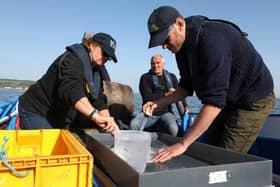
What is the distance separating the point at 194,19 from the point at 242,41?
35 cm

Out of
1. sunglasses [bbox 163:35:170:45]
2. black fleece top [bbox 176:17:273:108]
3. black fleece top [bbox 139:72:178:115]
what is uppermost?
sunglasses [bbox 163:35:170:45]

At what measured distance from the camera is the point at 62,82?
75.6 inches

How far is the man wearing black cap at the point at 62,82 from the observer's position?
6.44 feet

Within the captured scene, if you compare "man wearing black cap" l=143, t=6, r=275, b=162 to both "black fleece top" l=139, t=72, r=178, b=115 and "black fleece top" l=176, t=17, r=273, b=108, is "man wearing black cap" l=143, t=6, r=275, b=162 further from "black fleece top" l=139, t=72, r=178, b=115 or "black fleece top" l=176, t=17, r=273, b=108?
"black fleece top" l=139, t=72, r=178, b=115

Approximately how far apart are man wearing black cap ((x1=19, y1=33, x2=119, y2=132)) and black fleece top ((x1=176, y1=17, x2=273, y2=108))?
678 millimetres

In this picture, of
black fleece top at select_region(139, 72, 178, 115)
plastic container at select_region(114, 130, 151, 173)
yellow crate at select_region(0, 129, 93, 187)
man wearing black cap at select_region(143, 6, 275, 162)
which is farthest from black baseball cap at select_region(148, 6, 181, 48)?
black fleece top at select_region(139, 72, 178, 115)

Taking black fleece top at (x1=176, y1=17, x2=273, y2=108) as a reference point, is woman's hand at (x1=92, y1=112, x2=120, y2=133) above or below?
below

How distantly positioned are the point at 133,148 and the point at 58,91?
0.98 meters

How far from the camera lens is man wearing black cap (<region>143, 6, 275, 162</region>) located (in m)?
1.48

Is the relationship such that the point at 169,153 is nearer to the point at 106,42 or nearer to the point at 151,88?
the point at 106,42

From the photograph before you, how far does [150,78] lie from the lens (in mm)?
4277

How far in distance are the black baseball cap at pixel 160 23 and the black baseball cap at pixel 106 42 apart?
0.61 metres

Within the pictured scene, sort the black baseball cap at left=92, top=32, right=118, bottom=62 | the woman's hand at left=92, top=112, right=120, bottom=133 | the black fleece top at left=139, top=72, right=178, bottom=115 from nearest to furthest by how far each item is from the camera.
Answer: the woman's hand at left=92, top=112, right=120, bottom=133 < the black baseball cap at left=92, top=32, right=118, bottom=62 < the black fleece top at left=139, top=72, right=178, bottom=115

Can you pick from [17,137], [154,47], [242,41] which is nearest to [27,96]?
[17,137]
